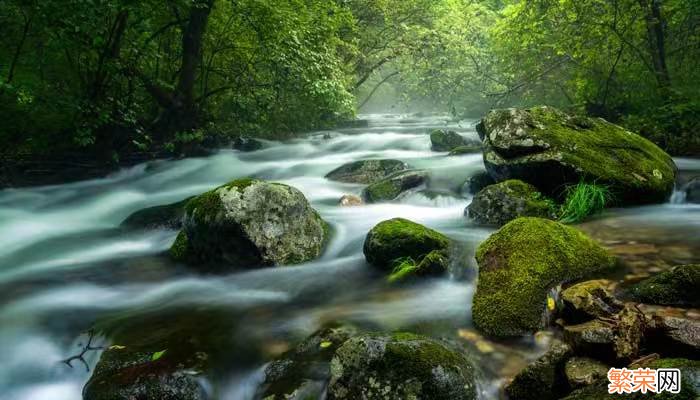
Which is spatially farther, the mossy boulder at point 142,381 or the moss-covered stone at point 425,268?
the moss-covered stone at point 425,268

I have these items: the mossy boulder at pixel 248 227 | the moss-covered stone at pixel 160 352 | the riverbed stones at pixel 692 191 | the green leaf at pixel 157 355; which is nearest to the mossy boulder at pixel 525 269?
the moss-covered stone at pixel 160 352

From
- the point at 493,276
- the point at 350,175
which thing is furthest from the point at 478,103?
the point at 493,276

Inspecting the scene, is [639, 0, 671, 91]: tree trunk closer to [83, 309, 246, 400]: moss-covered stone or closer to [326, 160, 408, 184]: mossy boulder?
[326, 160, 408, 184]: mossy boulder

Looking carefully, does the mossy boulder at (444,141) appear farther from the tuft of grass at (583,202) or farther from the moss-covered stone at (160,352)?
the moss-covered stone at (160,352)

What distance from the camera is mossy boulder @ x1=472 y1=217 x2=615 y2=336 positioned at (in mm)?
3693

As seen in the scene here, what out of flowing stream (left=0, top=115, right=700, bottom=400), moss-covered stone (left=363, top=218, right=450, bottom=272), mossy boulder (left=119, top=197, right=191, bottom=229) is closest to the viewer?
flowing stream (left=0, top=115, right=700, bottom=400)

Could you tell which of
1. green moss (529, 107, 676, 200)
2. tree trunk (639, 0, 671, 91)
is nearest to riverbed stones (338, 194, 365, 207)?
green moss (529, 107, 676, 200)

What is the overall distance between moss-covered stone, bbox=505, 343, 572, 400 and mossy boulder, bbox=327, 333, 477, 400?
0.93 feet

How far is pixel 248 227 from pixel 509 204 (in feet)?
11.6

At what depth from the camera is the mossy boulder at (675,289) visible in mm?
3369

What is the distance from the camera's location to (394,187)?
941 centimetres

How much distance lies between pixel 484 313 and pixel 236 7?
10045 mm

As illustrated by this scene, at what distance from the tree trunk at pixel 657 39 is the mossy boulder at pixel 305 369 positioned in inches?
393

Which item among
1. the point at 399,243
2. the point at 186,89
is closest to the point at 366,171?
the point at 186,89
